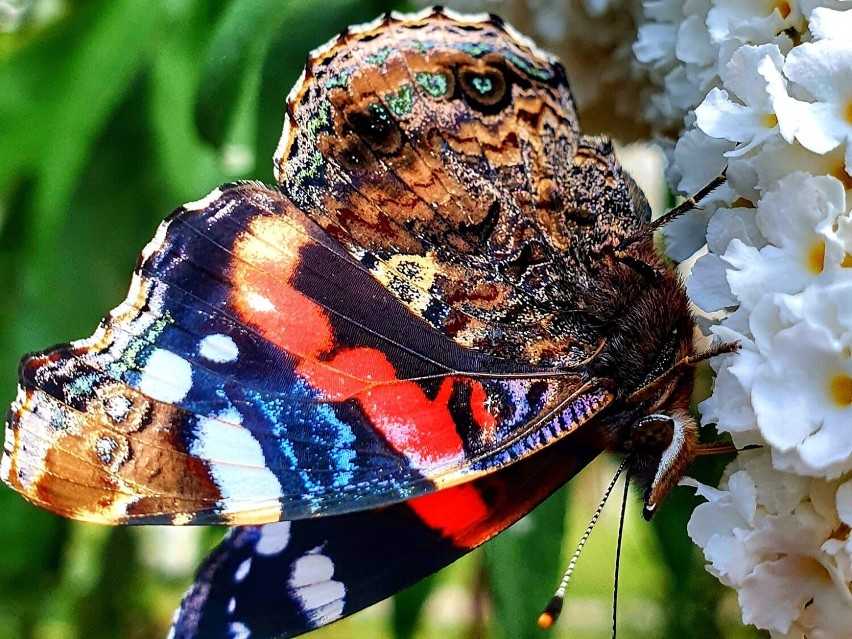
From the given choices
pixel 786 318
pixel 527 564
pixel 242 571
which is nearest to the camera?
pixel 786 318

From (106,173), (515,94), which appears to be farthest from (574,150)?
(106,173)

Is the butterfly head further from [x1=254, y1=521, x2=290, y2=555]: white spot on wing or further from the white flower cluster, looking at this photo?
[x1=254, y1=521, x2=290, y2=555]: white spot on wing

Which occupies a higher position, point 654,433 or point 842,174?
point 842,174

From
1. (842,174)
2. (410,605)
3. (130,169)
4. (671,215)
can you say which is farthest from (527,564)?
(130,169)

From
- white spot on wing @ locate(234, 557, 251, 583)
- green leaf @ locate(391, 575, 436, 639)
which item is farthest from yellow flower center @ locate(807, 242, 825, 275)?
green leaf @ locate(391, 575, 436, 639)

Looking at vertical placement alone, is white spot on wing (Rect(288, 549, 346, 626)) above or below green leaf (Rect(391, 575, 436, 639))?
above

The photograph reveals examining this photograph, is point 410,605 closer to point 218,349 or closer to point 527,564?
point 527,564

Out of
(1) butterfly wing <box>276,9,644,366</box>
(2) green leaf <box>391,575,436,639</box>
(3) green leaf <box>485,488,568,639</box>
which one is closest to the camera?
(1) butterfly wing <box>276,9,644,366</box>
